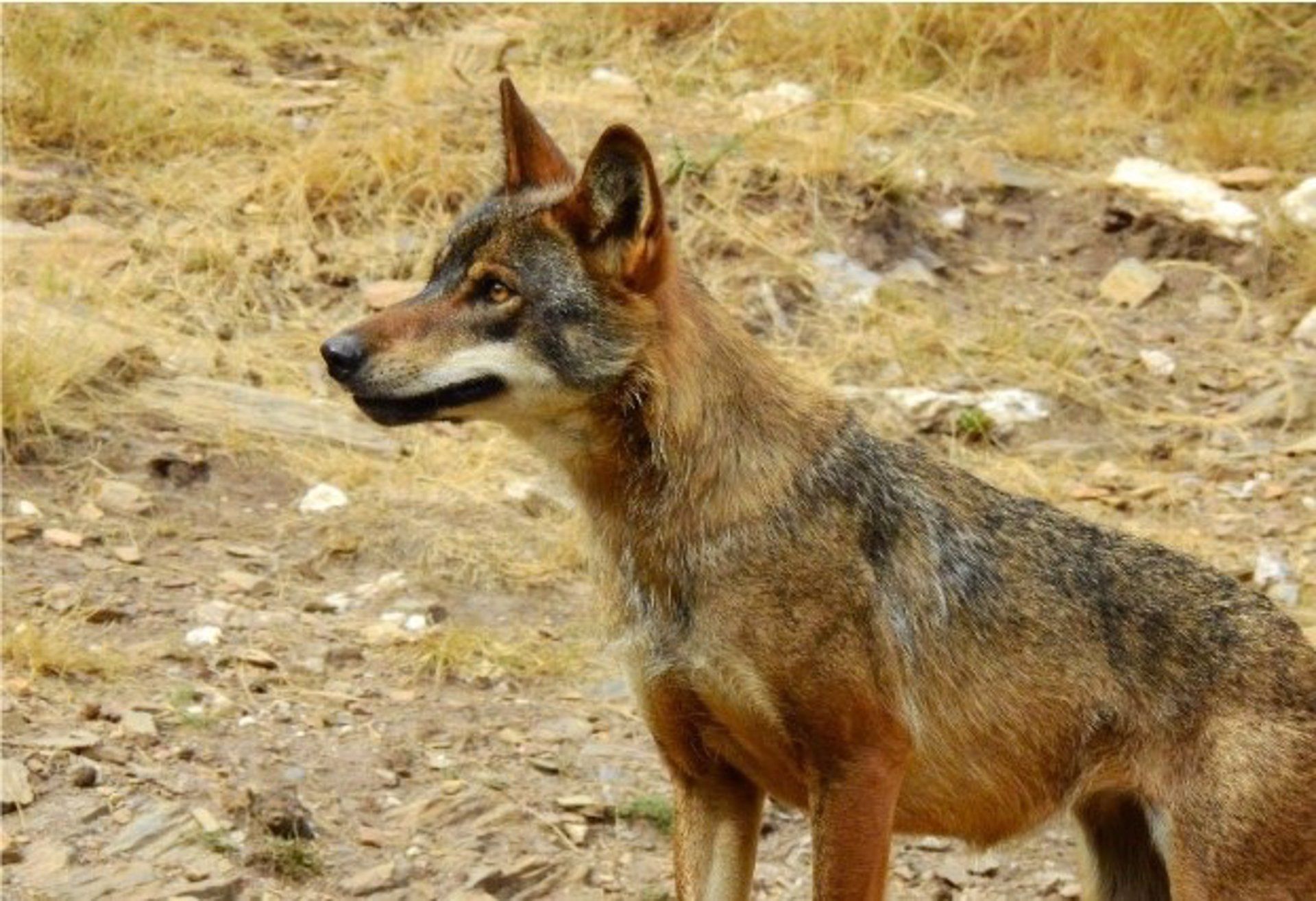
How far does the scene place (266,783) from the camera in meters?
7.74

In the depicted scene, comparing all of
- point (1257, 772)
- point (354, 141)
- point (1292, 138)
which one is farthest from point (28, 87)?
point (1257, 772)

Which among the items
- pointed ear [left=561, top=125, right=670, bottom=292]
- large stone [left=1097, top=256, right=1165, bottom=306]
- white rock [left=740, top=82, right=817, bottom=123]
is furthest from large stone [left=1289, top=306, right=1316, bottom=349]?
pointed ear [left=561, top=125, right=670, bottom=292]

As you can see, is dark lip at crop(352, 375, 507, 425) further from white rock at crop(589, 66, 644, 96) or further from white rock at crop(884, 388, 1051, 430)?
white rock at crop(589, 66, 644, 96)

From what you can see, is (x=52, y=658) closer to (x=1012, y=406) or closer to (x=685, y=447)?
(x=685, y=447)

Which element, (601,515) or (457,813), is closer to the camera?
(601,515)

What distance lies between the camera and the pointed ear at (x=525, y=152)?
6523 millimetres

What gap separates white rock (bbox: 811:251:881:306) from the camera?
11.7 metres

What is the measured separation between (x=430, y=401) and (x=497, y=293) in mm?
369

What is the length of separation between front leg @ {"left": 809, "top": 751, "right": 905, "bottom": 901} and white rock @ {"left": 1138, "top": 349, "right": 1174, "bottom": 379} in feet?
18.8

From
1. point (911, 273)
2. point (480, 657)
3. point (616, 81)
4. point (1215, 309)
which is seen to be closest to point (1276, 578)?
point (1215, 309)

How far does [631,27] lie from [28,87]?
3.64 meters

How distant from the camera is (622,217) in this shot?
20.2 ft

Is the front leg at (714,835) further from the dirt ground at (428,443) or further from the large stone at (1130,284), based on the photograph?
the large stone at (1130,284)

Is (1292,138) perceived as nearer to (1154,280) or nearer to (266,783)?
(1154,280)
